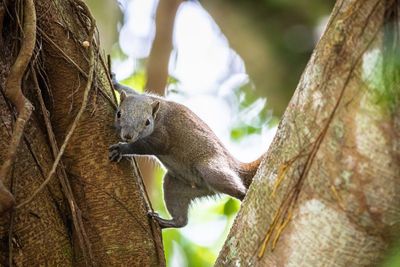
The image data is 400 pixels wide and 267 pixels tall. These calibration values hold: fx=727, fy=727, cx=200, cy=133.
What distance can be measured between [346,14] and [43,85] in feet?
5.48

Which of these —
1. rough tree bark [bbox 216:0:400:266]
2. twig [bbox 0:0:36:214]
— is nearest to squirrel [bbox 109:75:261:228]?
twig [bbox 0:0:36:214]

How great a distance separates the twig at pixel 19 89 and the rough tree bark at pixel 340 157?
0.97 metres

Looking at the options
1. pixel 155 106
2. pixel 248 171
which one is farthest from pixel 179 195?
pixel 155 106

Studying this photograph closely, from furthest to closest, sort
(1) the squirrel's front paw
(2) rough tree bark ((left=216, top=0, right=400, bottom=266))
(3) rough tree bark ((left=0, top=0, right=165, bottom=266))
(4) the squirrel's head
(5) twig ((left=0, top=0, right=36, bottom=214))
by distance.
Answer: (4) the squirrel's head → (1) the squirrel's front paw → (3) rough tree bark ((left=0, top=0, right=165, bottom=266)) → (5) twig ((left=0, top=0, right=36, bottom=214)) → (2) rough tree bark ((left=216, top=0, right=400, bottom=266))

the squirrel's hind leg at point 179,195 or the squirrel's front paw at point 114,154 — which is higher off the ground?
the squirrel's front paw at point 114,154

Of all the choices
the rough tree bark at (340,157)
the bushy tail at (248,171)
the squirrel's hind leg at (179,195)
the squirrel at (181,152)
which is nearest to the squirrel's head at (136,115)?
the squirrel at (181,152)

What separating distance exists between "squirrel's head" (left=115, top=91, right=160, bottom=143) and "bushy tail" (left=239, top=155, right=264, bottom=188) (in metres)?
0.67

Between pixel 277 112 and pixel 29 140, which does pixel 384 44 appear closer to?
pixel 29 140

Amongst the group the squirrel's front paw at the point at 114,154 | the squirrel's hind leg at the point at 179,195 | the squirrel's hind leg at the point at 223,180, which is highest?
the squirrel's front paw at the point at 114,154

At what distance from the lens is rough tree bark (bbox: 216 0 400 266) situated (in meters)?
2.24

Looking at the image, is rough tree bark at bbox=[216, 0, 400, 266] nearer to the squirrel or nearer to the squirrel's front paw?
the squirrel's front paw

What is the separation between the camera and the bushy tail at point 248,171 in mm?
4781

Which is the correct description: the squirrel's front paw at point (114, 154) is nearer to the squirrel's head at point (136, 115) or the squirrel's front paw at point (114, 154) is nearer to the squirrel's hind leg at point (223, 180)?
the squirrel's head at point (136, 115)

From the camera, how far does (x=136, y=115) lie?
4.57 metres
